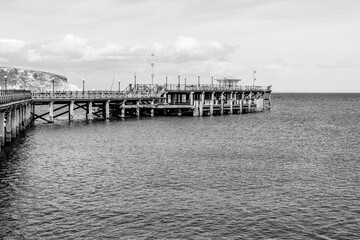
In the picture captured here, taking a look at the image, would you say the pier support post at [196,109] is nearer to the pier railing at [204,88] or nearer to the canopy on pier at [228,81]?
the pier railing at [204,88]

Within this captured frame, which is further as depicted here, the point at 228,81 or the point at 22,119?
the point at 228,81

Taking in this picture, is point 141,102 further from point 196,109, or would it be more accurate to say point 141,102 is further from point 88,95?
point 88,95

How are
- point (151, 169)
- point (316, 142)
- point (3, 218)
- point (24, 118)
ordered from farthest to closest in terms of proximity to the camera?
point (24, 118)
point (316, 142)
point (151, 169)
point (3, 218)

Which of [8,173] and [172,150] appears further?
[172,150]

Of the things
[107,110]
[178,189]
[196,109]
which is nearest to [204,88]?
[196,109]

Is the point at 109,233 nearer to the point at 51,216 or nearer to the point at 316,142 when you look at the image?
the point at 51,216

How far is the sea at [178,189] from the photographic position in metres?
22.7

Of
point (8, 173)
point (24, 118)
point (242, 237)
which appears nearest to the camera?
point (242, 237)

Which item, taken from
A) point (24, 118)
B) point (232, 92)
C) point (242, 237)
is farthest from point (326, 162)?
point (232, 92)

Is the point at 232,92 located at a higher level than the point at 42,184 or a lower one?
higher

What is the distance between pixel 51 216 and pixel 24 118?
47.1 m

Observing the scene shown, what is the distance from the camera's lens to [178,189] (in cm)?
3041

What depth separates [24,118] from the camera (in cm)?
6800

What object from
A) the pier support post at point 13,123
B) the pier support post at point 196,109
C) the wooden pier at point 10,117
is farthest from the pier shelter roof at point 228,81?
the pier support post at point 13,123
